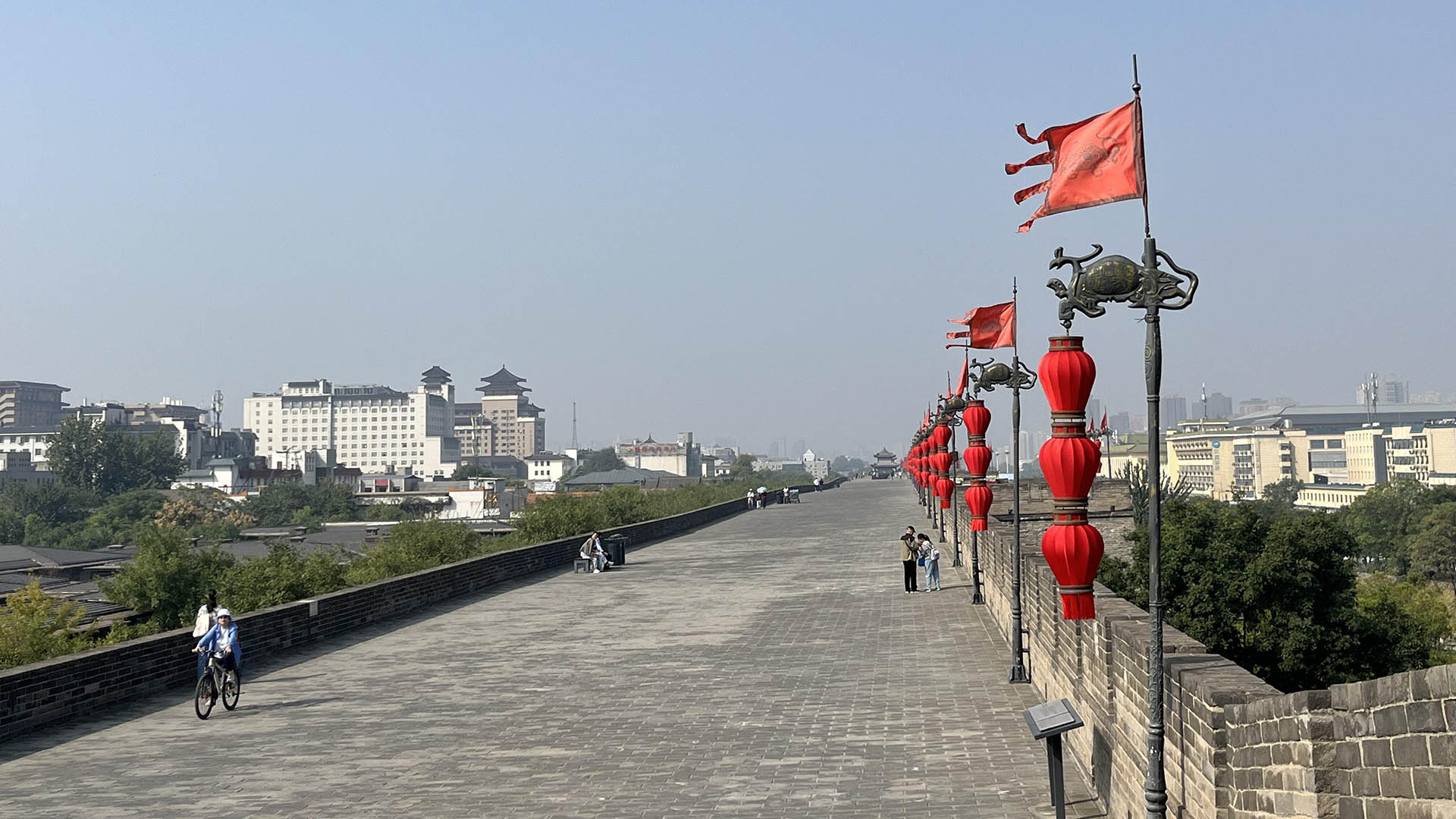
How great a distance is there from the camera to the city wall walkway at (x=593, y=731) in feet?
33.6

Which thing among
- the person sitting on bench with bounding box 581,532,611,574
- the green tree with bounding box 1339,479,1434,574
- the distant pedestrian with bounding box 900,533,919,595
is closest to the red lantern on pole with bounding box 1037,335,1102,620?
the distant pedestrian with bounding box 900,533,919,595

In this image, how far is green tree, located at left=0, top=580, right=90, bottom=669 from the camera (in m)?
17.0

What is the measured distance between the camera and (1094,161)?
8828mm

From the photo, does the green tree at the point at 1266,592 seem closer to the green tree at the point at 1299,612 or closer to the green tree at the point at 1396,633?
the green tree at the point at 1299,612

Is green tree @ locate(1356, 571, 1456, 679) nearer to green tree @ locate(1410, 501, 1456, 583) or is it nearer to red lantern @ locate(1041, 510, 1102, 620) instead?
red lantern @ locate(1041, 510, 1102, 620)

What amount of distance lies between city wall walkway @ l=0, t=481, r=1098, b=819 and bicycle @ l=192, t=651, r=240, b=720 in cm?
17

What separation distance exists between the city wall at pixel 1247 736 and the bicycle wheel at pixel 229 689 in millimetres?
9220

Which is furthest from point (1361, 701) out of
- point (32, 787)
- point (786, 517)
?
point (786, 517)

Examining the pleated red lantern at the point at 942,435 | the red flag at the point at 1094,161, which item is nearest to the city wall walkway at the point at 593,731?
the red flag at the point at 1094,161

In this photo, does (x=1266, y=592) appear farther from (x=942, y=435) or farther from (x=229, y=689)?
(x=229, y=689)

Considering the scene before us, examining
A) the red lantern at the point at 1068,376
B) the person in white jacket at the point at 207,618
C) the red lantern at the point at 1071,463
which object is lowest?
the person in white jacket at the point at 207,618

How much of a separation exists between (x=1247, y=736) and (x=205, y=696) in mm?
11460

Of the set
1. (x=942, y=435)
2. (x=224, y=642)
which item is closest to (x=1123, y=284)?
(x=224, y=642)

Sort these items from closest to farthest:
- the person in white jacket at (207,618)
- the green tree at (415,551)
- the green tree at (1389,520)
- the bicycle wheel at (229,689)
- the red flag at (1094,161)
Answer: the red flag at (1094,161) → the bicycle wheel at (229,689) → the person in white jacket at (207,618) → the green tree at (415,551) → the green tree at (1389,520)
